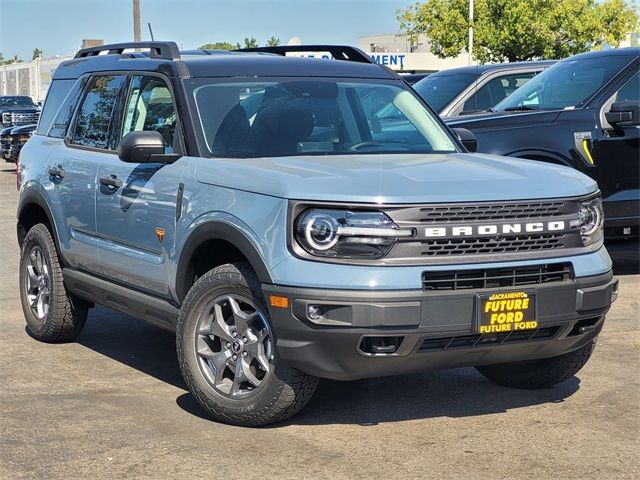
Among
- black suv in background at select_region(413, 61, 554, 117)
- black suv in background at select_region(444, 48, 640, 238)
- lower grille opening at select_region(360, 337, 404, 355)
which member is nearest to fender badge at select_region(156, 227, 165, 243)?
lower grille opening at select_region(360, 337, 404, 355)

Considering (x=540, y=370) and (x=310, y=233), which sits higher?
(x=310, y=233)

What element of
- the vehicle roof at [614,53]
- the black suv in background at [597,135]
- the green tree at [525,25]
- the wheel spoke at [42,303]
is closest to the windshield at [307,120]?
the wheel spoke at [42,303]

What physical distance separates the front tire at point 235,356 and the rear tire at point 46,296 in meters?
1.92

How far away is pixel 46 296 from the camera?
25.2 ft

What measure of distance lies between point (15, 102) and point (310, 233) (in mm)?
35615

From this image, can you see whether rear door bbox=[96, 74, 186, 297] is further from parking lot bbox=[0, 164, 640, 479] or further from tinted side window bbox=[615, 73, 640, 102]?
tinted side window bbox=[615, 73, 640, 102]

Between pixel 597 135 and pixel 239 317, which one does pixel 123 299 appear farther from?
pixel 597 135

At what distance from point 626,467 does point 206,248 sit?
7.63 ft

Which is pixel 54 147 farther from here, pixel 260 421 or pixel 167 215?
pixel 260 421

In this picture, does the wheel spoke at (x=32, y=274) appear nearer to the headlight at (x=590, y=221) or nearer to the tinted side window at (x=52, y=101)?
the tinted side window at (x=52, y=101)

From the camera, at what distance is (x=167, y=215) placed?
20.0ft

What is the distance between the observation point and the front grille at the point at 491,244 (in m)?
5.18

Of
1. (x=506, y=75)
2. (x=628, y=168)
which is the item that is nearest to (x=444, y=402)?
(x=628, y=168)

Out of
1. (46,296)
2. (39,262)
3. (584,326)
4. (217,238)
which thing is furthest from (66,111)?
(584,326)
